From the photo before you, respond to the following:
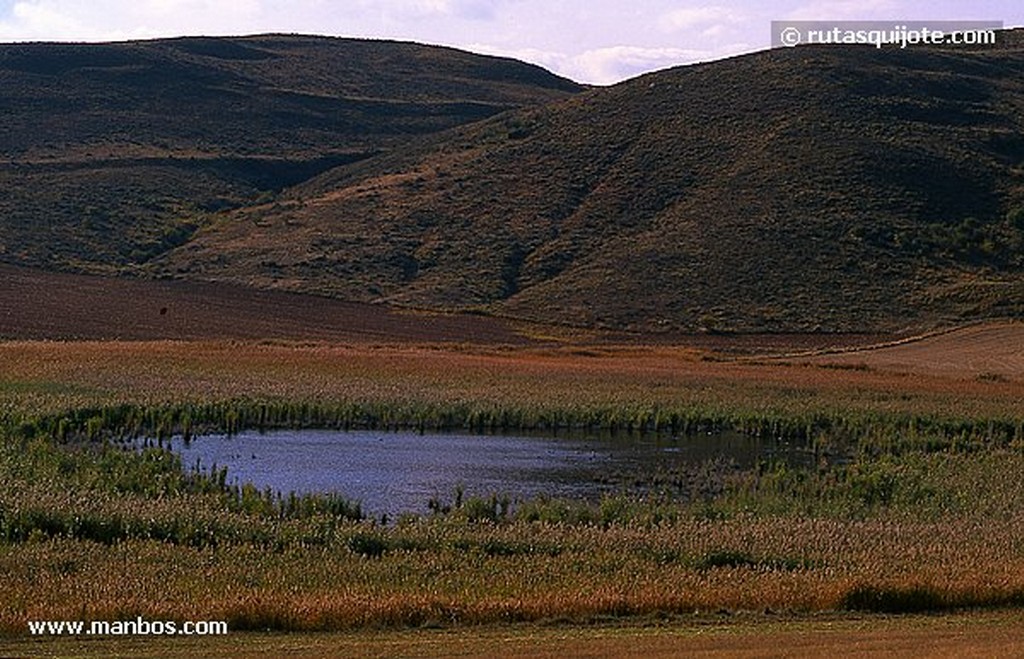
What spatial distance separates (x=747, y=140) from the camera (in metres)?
92.8

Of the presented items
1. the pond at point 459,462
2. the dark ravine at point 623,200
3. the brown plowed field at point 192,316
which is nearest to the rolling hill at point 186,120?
the dark ravine at point 623,200

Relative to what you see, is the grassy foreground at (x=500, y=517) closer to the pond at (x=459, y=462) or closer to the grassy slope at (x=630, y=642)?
the grassy slope at (x=630, y=642)

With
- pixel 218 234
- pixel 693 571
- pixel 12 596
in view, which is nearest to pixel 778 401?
pixel 693 571

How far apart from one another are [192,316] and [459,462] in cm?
4119

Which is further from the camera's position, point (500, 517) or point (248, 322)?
point (248, 322)

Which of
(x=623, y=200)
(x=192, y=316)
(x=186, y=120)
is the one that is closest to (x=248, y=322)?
(x=192, y=316)

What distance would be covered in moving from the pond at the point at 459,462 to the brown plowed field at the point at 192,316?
2766 centimetres

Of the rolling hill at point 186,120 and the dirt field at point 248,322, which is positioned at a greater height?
the rolling hill at point 186,120

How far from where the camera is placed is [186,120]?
130 metres

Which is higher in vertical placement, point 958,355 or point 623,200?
point 623,200

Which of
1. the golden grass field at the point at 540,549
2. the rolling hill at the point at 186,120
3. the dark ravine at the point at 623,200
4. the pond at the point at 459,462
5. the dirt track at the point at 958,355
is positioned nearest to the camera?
the golden grass field at the point at 540,549

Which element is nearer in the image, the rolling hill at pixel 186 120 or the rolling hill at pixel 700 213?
the rolling hill at pixel 700 213

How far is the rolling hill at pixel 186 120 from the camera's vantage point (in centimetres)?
9612

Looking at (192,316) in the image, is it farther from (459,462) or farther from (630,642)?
(630,642)
